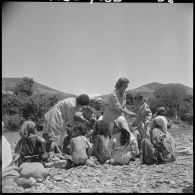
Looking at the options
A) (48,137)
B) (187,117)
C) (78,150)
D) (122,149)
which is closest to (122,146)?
(122,149)

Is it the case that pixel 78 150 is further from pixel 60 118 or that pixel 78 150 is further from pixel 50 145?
pixel 60 118

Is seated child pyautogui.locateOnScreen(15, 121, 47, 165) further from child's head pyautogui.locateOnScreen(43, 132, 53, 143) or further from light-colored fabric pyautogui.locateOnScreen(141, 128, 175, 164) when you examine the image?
light-colored fabric pyautogui.locateOnScreen(141, 128, 175, 164)

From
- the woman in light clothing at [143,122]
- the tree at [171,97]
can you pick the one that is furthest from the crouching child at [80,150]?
the tree at [171,97]

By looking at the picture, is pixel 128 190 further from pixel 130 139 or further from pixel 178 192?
pixel 130 139

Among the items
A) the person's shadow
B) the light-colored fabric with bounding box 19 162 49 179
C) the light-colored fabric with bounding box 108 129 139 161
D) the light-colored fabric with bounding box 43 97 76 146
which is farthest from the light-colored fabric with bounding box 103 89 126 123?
the person's shadow

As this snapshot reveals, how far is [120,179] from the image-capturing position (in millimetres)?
6102

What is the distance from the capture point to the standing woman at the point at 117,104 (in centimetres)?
775

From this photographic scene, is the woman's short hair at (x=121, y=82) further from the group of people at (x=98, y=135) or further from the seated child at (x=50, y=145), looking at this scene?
the seated child at (x=50, y=145)

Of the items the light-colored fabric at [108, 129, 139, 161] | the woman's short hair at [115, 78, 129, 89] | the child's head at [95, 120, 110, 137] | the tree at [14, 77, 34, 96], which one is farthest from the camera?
the tree at [14, 77, 34, 96]

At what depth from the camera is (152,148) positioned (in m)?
7.04

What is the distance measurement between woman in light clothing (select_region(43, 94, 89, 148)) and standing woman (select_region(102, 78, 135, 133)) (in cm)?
54

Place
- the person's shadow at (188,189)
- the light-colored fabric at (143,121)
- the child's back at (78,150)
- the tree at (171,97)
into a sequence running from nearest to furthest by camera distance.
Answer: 1. the person's shadow at (188,189)
2. the child's back at (78,150)
3. the light-colored fabric at (143,121)
4. the tree at (171,97)

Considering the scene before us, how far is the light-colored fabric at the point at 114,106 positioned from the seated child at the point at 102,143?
314 mm

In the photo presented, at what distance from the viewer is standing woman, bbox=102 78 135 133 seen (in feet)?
25.4
